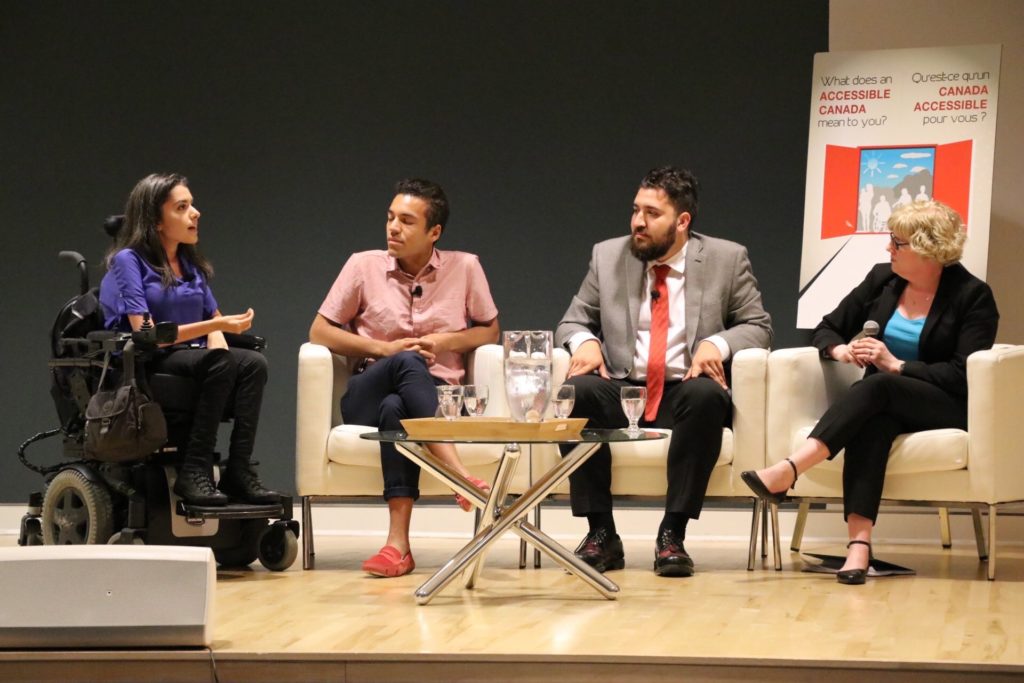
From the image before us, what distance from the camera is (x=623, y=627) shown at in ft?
10.8

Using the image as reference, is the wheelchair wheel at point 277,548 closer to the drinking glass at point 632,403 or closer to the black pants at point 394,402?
the black pants at point 394,402

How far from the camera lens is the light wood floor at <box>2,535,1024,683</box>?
2910 mm

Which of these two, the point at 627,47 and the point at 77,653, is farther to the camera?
the point at 627,47

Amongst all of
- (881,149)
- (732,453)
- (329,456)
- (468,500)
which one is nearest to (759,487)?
(732,453)

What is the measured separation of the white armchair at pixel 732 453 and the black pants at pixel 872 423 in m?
0.23

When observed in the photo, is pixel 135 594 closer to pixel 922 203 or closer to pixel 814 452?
pixel 814 452

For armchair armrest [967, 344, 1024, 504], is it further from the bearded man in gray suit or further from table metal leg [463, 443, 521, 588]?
table metal leg [463, 443, 521, 588]

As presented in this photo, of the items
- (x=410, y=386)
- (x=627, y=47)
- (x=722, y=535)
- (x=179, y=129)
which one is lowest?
(x=722, y=535)

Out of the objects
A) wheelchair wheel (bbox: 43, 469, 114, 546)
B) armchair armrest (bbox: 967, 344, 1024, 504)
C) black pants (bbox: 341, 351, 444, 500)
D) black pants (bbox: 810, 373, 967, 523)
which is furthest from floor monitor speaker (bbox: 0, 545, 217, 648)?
armchair armrest (bbox: 967, 344, 1024, 504)

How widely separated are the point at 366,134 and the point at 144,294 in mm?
1806

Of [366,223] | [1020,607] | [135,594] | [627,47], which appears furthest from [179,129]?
[1020,607]

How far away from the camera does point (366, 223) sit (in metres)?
5.86

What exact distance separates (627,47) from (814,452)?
224cm

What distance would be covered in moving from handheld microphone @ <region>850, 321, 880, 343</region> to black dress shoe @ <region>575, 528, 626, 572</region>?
106cm
